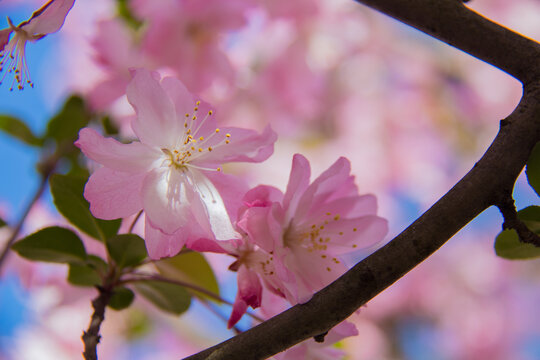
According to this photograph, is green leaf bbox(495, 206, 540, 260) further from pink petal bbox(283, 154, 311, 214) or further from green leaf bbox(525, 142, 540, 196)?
pink petal bbox(283, 154, 311, 214)

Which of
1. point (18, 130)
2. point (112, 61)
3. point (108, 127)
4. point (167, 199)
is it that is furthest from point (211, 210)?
point (18, 130)

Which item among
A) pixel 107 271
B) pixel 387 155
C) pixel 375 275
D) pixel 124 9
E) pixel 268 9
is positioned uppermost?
pixel 387 155

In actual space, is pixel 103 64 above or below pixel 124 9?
below

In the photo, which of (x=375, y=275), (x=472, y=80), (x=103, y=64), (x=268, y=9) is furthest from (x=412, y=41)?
(x=375, y=275)

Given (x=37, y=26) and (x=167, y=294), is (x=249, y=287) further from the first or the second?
(x=37, y=26)

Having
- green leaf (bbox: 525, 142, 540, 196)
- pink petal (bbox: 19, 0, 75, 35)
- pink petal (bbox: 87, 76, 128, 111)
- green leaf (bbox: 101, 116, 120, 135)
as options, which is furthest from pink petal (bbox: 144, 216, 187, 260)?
pink petal (bbox: 87, 76, 128, 111)

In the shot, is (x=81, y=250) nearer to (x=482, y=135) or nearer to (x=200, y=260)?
(x=200, y=260)
